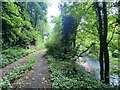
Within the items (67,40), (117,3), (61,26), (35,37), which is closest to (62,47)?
(67,40)

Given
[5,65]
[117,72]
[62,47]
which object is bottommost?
[117,72]

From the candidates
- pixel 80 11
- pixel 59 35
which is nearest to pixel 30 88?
pixel 80 11

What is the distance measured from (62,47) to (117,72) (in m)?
4.45

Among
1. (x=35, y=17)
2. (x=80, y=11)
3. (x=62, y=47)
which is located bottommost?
(x=62, y=47)

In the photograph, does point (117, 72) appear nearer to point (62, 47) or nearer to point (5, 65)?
point (62, 47)

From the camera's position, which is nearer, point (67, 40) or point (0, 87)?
point (0, 87)

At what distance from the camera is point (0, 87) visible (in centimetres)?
447

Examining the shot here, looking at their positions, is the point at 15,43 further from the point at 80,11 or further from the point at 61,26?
the point at 80,11

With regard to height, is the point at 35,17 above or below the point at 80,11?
above

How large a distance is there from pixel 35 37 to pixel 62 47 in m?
8.75

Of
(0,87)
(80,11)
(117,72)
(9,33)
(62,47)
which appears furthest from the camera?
(62,47)

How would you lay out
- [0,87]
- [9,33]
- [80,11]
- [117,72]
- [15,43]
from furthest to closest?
[15,43]
[9,33]
[117,72]
[80,11]
[0,87]

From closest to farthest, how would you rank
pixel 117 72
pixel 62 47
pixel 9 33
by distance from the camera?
pixel 117 72
pixel 9 33
pixel 62 47

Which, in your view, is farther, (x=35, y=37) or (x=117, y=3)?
(x=35, y=37)
